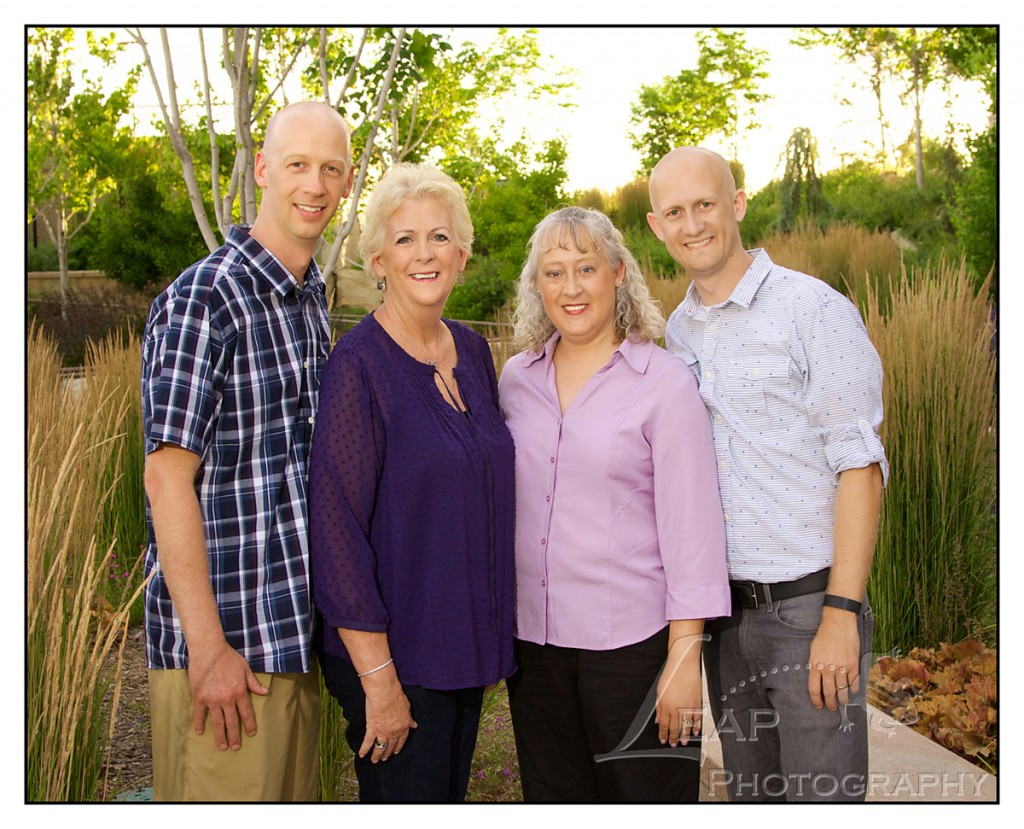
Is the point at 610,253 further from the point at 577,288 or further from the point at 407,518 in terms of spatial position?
the point at 407,518

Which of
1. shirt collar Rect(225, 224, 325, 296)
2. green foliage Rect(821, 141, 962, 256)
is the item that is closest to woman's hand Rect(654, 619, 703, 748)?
shirt collar Rect(225, 224, 325, 296)

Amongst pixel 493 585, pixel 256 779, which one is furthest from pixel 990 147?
pixel 256 779

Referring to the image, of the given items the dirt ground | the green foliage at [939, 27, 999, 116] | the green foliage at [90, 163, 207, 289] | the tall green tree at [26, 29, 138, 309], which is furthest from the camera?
the green foliage at [90, 163, 207, 289]

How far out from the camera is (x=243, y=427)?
2.09 m

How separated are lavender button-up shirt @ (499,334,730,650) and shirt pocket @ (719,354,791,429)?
0.08 meters

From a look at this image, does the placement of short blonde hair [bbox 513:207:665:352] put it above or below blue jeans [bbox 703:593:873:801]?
above

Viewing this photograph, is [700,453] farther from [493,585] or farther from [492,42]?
[492,42]

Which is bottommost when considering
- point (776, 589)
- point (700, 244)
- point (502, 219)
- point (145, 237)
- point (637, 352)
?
point (776, 589)

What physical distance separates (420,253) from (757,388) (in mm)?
872

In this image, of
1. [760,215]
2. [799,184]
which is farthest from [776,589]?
[760,215]

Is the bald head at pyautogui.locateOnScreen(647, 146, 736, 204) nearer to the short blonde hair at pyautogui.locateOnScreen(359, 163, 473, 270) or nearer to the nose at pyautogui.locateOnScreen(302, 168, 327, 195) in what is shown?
the short blonde hair at pyautogui.locateOnScreen(359, 163, 473, 270)

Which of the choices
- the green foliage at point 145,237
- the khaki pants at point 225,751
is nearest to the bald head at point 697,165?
the khaki pants at point 225,751

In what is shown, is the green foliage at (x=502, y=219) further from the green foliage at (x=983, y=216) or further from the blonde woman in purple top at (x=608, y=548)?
the blonde woman in purple top at (x=608, y=548)

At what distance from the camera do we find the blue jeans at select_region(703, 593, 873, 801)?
7.44 ft
